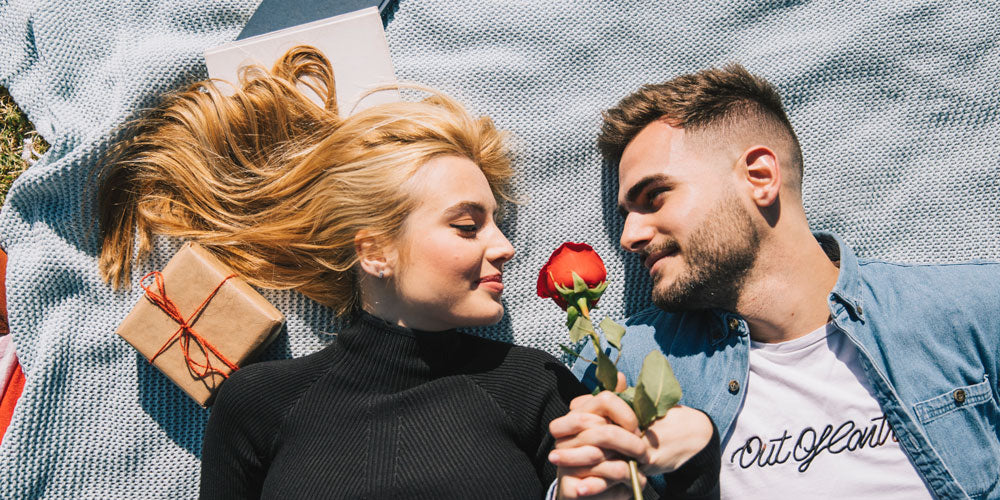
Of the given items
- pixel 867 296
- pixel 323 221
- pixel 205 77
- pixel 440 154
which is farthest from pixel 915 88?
pixel 205 77

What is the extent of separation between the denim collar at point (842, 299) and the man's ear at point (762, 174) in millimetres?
367

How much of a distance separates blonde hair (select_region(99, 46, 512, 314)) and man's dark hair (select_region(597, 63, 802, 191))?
1.54 ft

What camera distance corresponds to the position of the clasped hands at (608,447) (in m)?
1.45

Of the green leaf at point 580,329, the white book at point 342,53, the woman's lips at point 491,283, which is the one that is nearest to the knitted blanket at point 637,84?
the white book at point 342,53

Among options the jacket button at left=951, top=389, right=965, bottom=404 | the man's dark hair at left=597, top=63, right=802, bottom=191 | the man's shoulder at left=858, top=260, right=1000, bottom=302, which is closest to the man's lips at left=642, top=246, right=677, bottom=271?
the man's dark hair at left=597, top=63, right=802, bottom=191

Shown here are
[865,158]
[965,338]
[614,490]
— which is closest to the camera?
[614,490]

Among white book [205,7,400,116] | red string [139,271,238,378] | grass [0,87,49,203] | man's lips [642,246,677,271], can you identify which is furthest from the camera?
grass [0,87,49,203]

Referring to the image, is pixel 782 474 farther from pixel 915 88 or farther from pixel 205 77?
pixel 205 77

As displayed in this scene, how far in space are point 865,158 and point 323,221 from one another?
207 cm

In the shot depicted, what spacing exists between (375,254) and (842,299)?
60.2 inches

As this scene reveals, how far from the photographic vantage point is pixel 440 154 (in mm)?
2008

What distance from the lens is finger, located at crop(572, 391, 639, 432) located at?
1447 mm

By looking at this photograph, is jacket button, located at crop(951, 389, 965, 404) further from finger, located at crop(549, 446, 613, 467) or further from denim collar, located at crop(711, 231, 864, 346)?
finger, located at crop(549, 446, 613, 467)

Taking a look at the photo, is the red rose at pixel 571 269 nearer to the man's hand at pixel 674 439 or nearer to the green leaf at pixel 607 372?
the green leaf at pixel 607 372
